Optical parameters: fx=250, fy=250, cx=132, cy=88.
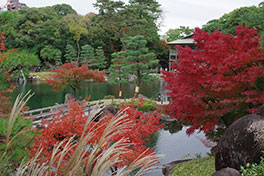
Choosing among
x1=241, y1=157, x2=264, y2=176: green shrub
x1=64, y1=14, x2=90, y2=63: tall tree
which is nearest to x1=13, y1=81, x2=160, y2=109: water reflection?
x1=64, y1=14, x2=90, y2=63: tall tree

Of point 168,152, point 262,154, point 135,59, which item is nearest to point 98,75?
point 135,59

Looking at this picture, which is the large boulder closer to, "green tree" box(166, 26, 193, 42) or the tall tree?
the tall tree

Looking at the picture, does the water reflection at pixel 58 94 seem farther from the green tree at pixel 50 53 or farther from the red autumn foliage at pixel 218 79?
the red autumn foliage at pixel 218 79

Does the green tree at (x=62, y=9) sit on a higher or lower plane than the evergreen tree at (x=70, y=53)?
higher

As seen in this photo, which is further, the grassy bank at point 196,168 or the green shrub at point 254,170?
the grassy bank at point 196,168

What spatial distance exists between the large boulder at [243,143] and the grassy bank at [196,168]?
143 cm

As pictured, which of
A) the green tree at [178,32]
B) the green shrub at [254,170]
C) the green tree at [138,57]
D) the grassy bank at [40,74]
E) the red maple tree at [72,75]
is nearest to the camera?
the green shrub at [254,170]

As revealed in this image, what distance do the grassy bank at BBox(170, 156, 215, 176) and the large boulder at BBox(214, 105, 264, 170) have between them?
1427 mm

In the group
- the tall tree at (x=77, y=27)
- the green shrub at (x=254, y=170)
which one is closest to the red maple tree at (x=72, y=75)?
the green shrub at (x=254, y=170)

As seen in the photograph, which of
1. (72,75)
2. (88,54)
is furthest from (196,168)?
(88,54)

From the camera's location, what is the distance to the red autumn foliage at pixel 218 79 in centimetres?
578

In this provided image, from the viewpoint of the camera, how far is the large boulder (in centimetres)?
408

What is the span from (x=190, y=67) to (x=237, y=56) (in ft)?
3.69

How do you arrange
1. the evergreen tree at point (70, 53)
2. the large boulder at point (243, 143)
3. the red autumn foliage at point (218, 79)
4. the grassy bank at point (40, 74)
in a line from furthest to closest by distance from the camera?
the evergreen tree at point (70, 53) < the grassy bank at point (40, 74) < the red autumn foliage at point (218, 79) < the large boulder at point (243, 143)
